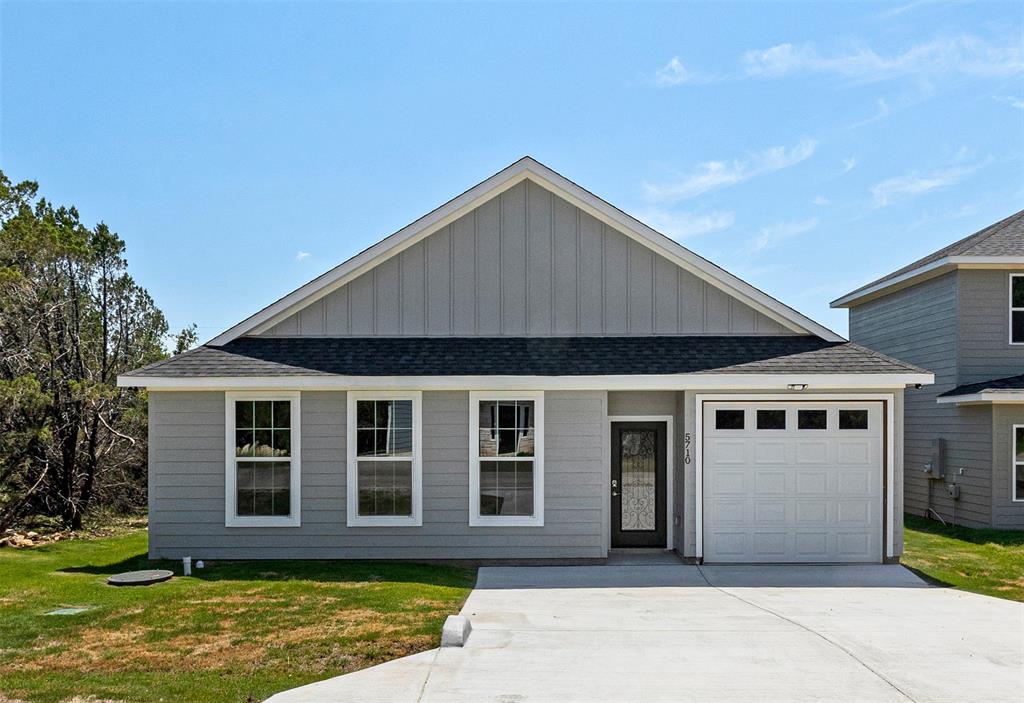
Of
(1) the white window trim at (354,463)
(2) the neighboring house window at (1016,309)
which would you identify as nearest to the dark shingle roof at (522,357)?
(1) the white window trim at (354,463)

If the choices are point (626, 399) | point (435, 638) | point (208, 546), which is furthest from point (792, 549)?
point (208, 546)

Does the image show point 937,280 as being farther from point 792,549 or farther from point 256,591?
point 256,591

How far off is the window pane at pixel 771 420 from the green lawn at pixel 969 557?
2.78m

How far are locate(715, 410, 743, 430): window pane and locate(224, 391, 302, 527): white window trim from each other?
6199 millimetres

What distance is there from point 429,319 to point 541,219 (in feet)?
7.84

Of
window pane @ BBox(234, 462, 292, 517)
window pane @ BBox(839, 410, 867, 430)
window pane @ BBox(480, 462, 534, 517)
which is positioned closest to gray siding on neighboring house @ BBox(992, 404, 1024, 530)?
window pane @ BBox(839, 410, 867, 430)

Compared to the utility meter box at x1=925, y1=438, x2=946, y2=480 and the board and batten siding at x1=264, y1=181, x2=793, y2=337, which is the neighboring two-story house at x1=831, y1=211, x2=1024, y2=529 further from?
the board and batten siding at x1=264, y1=181, x2=793, y2=337

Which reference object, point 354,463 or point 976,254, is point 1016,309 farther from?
point 354,463

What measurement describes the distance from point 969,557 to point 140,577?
40.3 feet

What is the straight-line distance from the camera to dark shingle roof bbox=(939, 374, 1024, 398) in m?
14.2

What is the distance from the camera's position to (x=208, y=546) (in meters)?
11.4

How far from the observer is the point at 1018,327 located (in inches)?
608

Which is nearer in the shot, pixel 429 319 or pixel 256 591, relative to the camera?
pixel 256 591

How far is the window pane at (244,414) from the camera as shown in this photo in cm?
1149
